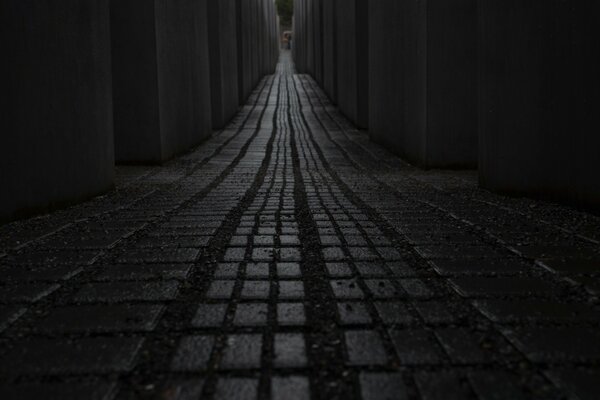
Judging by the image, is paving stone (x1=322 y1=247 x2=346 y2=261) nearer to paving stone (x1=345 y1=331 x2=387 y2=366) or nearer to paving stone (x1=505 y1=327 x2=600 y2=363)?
paving stone (x1=345 y1=331 x2=387 y2=366)

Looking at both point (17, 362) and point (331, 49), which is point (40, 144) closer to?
point (17, 362)

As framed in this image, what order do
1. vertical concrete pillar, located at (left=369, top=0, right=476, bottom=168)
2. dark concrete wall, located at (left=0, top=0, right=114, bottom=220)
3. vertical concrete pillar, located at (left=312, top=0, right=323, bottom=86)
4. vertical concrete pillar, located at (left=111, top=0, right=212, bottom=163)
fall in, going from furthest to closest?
vertical concrete pillar, located at (left=312, top=0, right=323, bottom=86), vertical concrete pillar, located at (left=111, top=0, right=212, bottom=163), vertical concrete pillar, located at (left=369, top=0, right=476, bottom=168), dark concrete wall, located at (left=0, top=0, right=114, bottom=220)

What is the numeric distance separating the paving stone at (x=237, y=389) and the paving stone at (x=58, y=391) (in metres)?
0.31

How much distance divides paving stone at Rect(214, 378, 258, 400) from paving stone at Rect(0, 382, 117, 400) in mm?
311

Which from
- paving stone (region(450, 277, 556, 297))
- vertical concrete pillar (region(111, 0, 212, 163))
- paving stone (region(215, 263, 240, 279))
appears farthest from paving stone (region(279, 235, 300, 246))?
vertical concrete pillar (region(111, 0, 212, 163))

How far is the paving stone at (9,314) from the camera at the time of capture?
8.64 ft

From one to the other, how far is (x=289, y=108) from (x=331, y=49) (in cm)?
240

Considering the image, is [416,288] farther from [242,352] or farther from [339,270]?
[242,352]

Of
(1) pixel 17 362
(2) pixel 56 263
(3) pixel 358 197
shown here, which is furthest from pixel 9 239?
(3) pixel 358 197

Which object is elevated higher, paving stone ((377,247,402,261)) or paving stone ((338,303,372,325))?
paving stone ((377,247,402,261))

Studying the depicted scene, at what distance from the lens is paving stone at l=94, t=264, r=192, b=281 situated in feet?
10.8

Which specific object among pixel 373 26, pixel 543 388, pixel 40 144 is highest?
pixel 373 26

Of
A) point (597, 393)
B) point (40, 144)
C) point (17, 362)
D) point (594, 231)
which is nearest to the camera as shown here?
point (597, 393)

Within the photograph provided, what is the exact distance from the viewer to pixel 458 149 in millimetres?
8852
